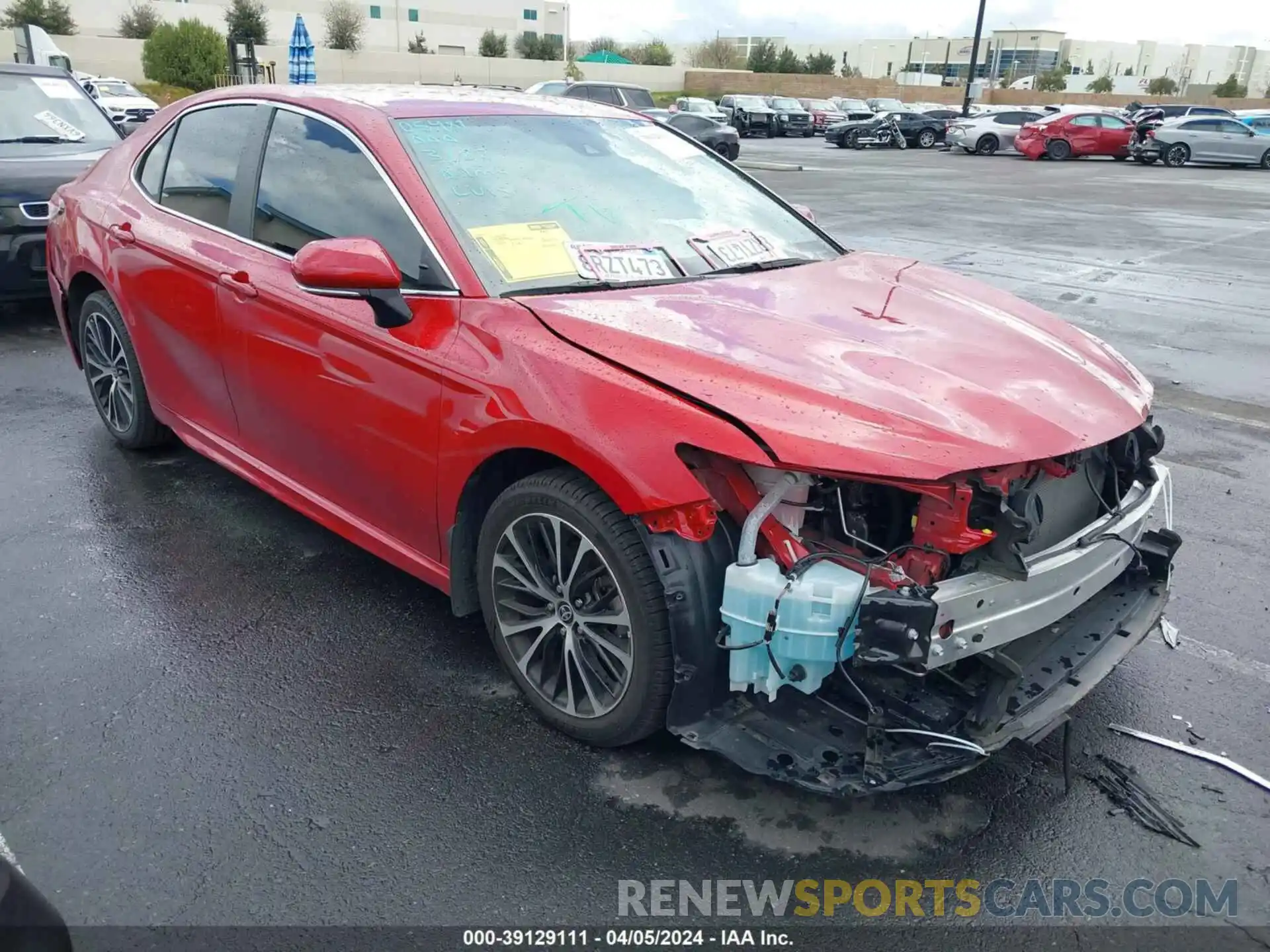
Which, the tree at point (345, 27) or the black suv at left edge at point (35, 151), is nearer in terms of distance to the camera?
the black suv at left edge at point (35, 151)

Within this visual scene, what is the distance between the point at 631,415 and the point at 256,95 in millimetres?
2432

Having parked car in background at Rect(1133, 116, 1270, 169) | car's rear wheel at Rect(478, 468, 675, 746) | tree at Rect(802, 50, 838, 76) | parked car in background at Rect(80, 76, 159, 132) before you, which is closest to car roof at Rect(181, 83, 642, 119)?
car's rear wheel at Rect(478, 468, 675, 746)

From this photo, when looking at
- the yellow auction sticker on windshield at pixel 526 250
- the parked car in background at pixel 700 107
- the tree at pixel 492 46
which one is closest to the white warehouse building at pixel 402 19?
the tree at pixel 492 46

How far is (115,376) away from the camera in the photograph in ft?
16.1

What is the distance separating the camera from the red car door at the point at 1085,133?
30.3m

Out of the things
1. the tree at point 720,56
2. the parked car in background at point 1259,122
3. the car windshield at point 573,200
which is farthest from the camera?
the tree at point 720,56

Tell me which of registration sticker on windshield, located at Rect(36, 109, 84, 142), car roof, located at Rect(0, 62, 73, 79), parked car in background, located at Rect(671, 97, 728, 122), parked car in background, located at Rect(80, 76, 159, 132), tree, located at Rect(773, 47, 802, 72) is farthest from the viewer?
tree, located at Rect(773, 47, 802, 72)

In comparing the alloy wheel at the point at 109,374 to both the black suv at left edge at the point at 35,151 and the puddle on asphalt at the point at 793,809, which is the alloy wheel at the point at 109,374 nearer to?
the black suv at left edge at the point at 35,151

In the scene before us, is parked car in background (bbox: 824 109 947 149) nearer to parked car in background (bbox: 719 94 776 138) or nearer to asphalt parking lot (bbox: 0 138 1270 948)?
parked car in background (bbox: 719 94 776 138)

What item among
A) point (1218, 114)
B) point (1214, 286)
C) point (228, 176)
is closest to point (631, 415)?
point (228, 176)

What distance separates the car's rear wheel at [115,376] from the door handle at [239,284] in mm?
1143

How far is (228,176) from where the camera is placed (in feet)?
12.9

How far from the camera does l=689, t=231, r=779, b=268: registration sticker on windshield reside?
11.4 ft

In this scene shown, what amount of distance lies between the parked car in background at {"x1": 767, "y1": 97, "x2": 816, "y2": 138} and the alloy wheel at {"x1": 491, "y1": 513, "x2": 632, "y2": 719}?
40.4m
